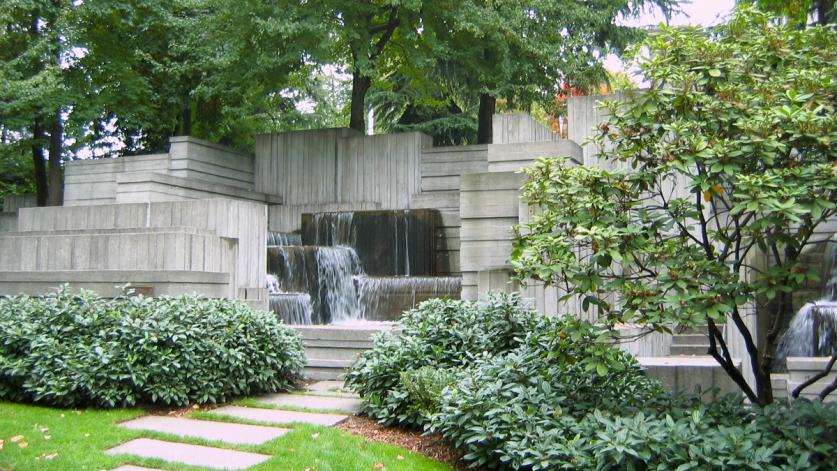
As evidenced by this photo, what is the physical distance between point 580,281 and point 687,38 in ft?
6.59

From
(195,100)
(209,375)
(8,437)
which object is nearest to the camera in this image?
(8,437)

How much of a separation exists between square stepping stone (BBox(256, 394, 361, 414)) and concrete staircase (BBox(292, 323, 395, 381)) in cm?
116

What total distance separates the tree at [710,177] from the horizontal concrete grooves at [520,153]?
4166 millimetres

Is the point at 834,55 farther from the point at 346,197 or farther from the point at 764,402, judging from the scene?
the point at 346,197

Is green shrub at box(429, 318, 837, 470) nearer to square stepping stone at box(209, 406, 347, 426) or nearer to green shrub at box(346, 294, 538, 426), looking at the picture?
green shrub at box(346, 294, 538, 426)

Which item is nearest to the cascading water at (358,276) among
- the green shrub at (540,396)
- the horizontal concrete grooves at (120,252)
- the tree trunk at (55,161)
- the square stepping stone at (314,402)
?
the horizontal concrete grooves at (120,252)

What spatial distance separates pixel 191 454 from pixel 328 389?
114 inches

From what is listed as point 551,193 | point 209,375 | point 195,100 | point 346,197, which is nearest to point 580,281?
point 551,193

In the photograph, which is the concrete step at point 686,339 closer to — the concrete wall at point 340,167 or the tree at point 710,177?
the tree at point 710,177

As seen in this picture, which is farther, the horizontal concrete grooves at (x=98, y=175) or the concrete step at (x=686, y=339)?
the horizontal concrete grooves at (x=98, y=175)

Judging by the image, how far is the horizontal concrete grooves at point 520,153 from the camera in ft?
33.1

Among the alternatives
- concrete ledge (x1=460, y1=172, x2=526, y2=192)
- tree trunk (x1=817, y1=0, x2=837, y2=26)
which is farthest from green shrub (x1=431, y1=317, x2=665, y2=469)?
tree trunk (x1=817, y1=0, x2=837, y2=26)

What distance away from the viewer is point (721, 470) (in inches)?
175

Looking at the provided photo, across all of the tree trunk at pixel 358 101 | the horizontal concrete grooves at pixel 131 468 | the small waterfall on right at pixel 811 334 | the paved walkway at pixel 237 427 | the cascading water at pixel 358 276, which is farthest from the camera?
the tree trunk at pixel 358 101
